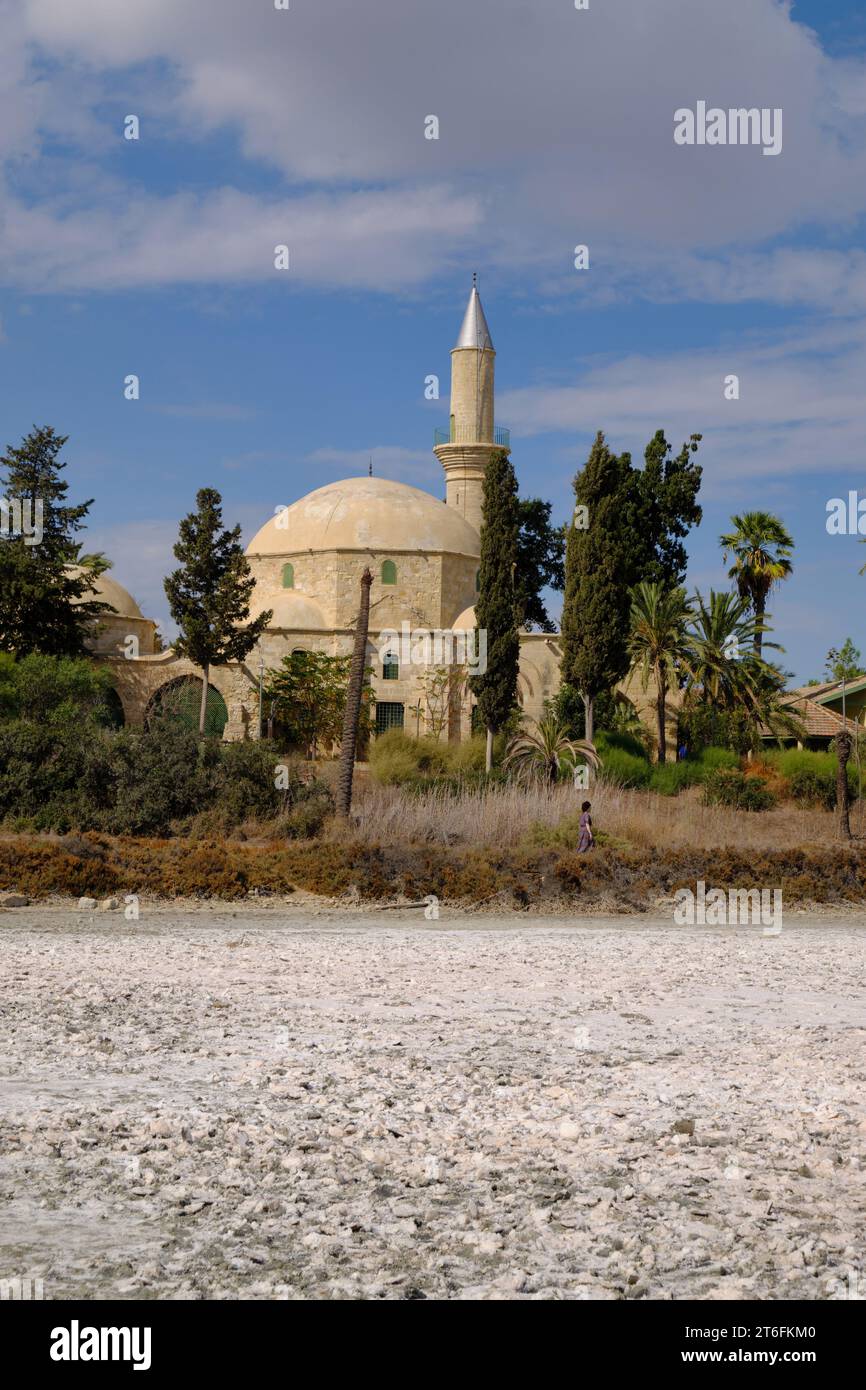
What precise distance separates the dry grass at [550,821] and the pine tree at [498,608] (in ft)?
22.2

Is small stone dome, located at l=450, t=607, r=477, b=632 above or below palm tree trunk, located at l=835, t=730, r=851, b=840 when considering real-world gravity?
above

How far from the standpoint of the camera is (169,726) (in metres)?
28.3

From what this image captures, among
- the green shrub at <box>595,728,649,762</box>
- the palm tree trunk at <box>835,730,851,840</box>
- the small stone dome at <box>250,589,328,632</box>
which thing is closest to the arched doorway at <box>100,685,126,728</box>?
the small stone dome at <box>250,589,328,632</box>

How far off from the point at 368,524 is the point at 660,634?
1503 cm

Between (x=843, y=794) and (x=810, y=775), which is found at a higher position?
(x=810, y=775)

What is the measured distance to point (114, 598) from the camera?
4931 cm

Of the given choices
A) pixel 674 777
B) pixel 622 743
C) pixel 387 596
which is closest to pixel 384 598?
pixel 387 596

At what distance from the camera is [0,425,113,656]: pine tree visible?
1566 inches

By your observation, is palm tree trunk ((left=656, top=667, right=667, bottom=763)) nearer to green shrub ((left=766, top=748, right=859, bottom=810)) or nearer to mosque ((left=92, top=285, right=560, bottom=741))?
green shrub ((left=766, top=748, right=859, bottom=810))

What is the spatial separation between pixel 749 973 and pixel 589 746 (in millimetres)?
19776

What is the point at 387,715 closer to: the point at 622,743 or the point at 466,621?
the point at 466,621

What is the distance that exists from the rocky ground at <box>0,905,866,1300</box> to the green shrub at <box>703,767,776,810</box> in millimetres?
20039
